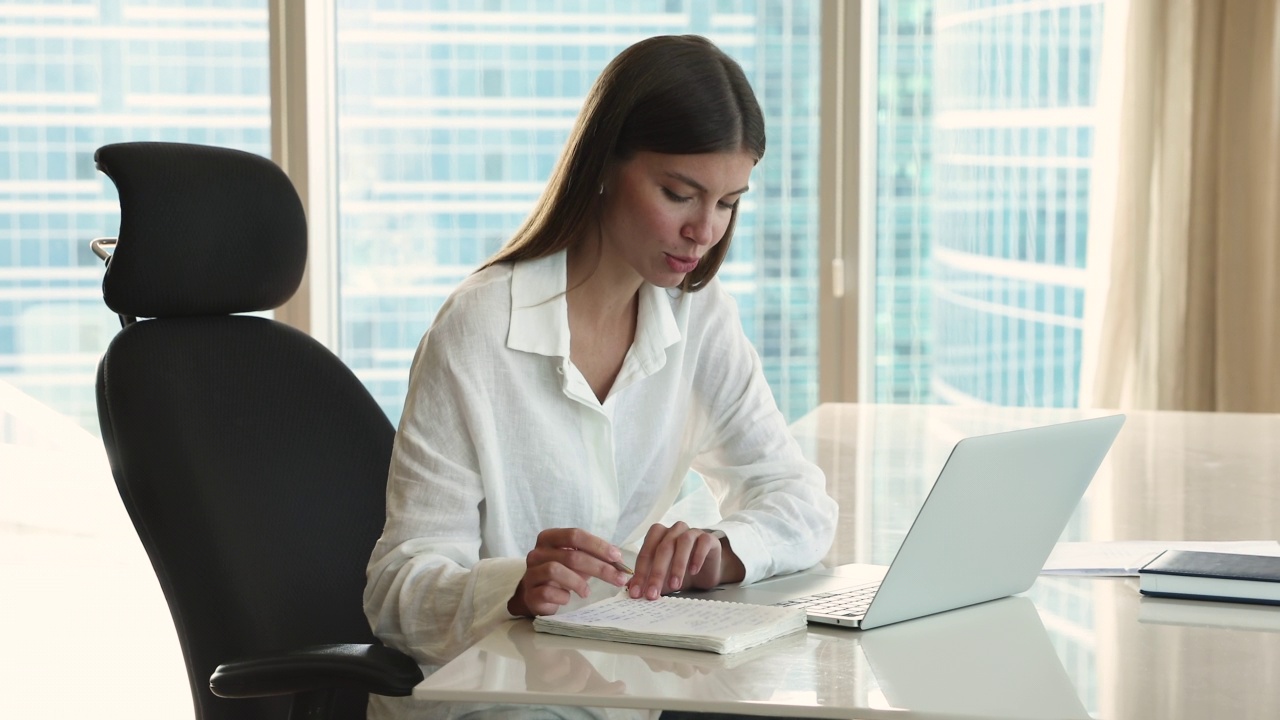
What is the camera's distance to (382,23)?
3.78m

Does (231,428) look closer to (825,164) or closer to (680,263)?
(680,263)

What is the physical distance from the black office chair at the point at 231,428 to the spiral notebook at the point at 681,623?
0.32 meters

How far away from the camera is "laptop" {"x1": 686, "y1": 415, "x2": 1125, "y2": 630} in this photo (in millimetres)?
1053

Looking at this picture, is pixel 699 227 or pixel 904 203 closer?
pixel 699 227

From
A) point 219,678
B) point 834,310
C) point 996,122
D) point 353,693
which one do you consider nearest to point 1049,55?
point 996,122

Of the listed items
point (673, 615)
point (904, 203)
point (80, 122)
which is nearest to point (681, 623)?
point (673, 615)

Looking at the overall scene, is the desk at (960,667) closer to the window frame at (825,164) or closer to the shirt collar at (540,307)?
the shirt collar at (540,307)

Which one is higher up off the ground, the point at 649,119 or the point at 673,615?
the point at 649,119

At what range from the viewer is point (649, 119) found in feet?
4.43

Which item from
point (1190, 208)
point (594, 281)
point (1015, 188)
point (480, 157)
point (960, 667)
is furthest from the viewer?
point (480, 157)

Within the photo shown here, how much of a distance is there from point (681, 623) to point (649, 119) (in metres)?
0.54

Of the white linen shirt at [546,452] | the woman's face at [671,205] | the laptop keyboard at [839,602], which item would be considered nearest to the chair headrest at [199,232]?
the white linen shirt at [546,452]

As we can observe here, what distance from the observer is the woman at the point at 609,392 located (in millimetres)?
1259

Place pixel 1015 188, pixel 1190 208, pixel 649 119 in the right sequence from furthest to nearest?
pixel 1015 188 < pixel 1190 208 < pixel 649 119
